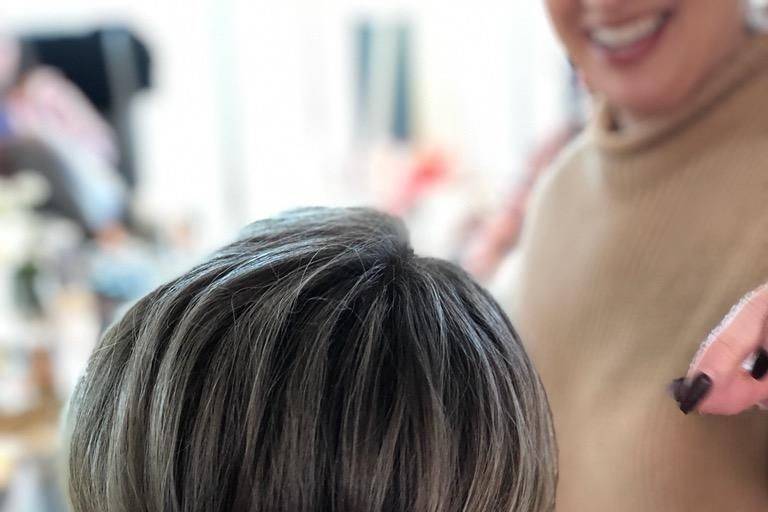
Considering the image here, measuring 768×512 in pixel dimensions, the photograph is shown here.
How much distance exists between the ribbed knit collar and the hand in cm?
21

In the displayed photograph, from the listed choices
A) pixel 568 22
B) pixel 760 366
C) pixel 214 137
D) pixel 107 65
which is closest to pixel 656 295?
pixel 760 366

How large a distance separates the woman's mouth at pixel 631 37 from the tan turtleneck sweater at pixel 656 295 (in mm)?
60

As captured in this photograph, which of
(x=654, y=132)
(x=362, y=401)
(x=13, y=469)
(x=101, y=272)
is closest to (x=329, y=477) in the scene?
(x=362, y=401)

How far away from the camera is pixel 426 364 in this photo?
0.39 m

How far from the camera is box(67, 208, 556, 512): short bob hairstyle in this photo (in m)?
0.37

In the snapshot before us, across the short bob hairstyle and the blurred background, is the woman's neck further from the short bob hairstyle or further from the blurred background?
the blurred background

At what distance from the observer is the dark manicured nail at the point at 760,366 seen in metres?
0.45

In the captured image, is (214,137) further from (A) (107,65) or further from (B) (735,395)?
(B) (735,395)

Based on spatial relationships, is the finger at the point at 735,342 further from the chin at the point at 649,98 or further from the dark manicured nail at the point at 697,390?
the chin at the point at 649,98

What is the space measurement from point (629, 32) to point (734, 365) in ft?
1.02

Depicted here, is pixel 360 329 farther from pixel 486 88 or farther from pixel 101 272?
pixel 486 88

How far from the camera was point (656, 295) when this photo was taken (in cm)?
60

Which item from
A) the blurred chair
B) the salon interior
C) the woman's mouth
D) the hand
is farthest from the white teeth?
the blurred chair

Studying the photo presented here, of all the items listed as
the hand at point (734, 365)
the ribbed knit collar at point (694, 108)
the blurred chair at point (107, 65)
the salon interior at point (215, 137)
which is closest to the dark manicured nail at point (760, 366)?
the hand at point (734, 365)
